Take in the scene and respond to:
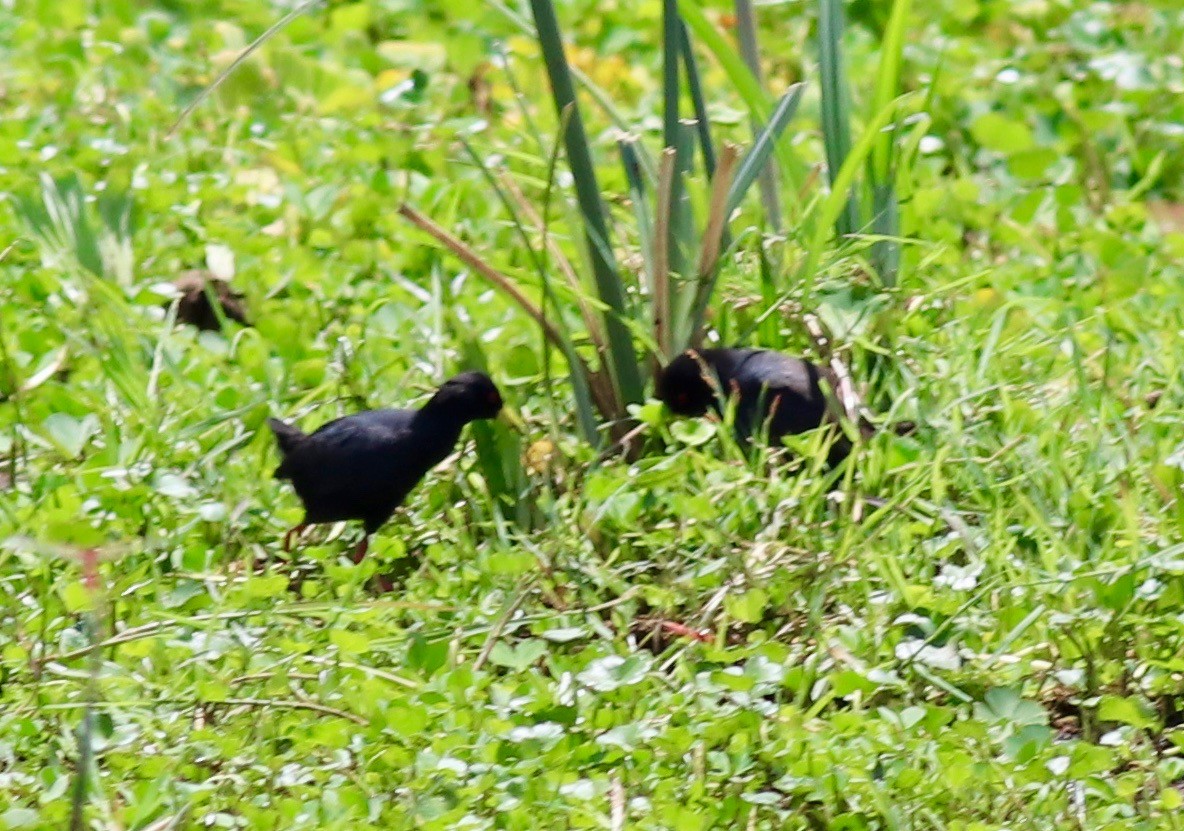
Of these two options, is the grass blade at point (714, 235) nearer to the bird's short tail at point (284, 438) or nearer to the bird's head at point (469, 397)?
the bird's head at point (469, 397)

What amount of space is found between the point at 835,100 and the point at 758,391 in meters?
0.69

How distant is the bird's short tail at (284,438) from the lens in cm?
366

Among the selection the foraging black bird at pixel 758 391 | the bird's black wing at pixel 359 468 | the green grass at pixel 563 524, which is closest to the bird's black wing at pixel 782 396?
the foraging black bird at pixel 758 391

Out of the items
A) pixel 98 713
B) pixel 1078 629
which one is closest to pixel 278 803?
pixel 98 713

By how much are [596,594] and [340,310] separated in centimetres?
151

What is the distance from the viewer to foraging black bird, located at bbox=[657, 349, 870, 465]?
3.67 m

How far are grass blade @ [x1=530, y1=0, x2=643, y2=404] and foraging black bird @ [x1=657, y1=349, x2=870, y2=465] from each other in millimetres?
81

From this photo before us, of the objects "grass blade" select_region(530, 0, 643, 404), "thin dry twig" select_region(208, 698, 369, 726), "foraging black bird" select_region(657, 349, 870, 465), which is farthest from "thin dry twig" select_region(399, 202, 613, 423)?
"thin dry twig" select_region(208, 698, 369, 726)

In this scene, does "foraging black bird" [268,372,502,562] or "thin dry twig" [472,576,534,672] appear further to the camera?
"foraging black bird" [268,372,502,562]

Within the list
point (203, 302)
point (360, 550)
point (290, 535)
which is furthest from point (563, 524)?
point (203, 302)

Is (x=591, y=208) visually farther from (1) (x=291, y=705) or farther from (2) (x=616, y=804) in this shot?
(2) (x=616, y=804)

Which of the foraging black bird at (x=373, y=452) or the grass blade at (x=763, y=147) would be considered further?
the grass blade at (x=763, y=147)

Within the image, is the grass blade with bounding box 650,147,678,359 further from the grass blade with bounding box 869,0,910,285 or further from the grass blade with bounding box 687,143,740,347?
the grass blade with bounding box 869,0,910,285

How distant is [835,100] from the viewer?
394 centimetres
